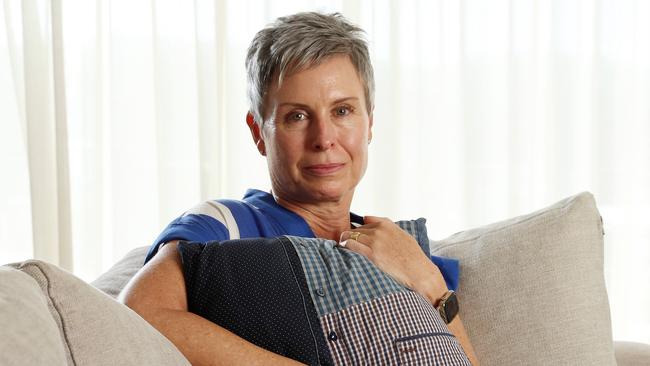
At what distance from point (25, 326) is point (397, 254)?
2.74 feet

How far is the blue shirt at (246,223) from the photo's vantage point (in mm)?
1374

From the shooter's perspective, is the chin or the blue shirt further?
the chin

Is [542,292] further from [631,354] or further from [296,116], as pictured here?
[296,116]

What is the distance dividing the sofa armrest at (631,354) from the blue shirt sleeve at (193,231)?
2.95ft

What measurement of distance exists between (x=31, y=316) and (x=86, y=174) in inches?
102

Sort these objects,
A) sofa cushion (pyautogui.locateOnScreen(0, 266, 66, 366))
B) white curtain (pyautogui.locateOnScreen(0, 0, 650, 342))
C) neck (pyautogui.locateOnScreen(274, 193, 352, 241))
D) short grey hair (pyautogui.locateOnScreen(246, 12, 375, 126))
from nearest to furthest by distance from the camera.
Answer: sofa cushion (pyautogui.locateOnScreen(0, 266, 66, 366)) < short grey hair (pyautogui.locateOnScreen(246, 12, 375, 126)) < neck (pyautogui.locateOnScreen(274, 193, 352, 241)) < white curtain (pyautogui.locateOnScreen(0, 0, 650, 342))

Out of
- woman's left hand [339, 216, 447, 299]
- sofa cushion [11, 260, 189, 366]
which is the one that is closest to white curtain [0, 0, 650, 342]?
woman's left hand [339, 216, 447, 299]

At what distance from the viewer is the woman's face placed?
1.63 meters

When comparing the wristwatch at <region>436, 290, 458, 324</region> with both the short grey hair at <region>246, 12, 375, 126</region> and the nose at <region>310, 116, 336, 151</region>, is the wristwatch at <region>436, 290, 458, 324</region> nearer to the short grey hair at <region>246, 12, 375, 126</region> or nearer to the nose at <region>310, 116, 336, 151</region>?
the nose at <region>310, 116, 336, 151</region>

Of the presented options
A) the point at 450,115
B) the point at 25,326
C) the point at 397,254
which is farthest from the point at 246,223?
the point at 450,115

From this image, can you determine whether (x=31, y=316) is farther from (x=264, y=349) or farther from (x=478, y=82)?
(x=478, y=82)

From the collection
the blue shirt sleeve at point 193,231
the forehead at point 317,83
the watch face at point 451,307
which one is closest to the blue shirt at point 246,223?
the blue shirt sleeve at point 193,231

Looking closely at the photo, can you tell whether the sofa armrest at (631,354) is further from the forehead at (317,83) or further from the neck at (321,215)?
the forehead at (317,83)

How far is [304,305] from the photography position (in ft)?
3.95
